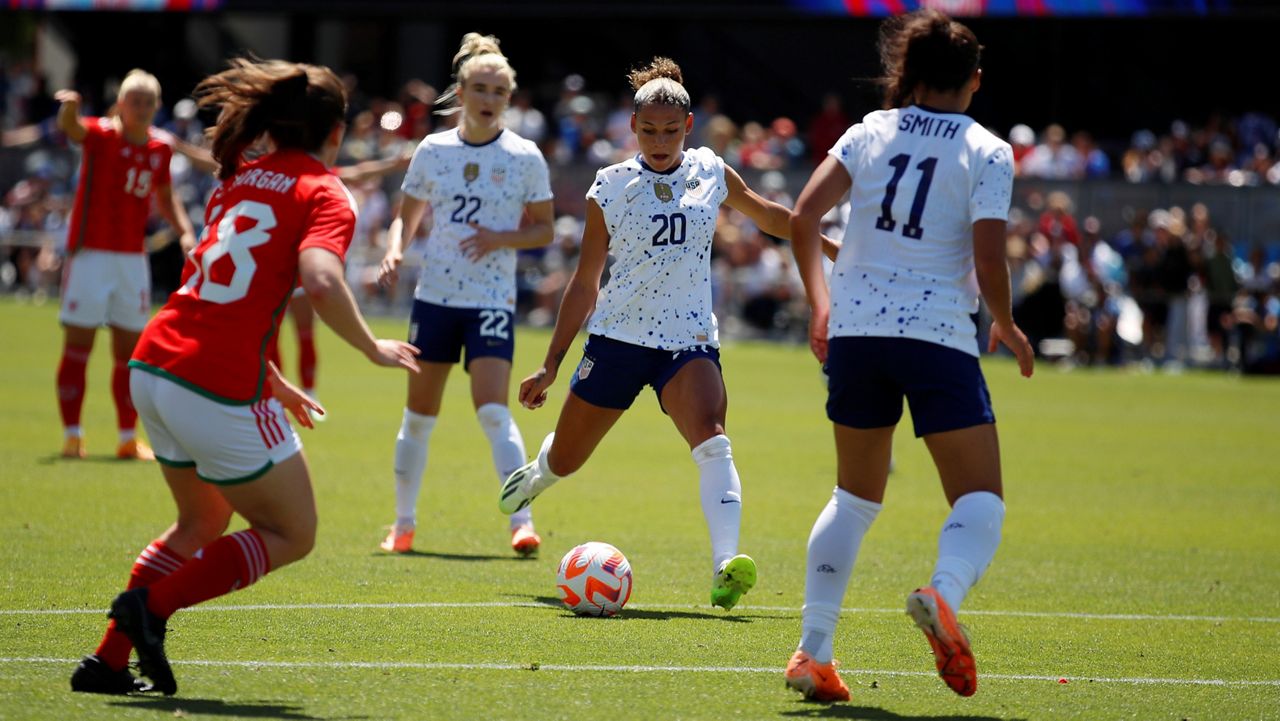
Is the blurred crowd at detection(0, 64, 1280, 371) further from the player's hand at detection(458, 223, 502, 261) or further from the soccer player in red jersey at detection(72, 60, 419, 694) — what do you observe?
the soccer player in red jersey at detection(72, 60, 419, 694)

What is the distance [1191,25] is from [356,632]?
30.5 metres

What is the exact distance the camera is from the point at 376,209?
30.6 m

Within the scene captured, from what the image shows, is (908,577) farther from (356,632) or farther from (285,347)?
(285,347)

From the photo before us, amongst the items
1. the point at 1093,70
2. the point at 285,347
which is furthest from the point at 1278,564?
the point at 1093,70

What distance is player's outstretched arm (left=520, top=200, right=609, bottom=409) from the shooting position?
6902 millimetres

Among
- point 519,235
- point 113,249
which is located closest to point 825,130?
point 113,249

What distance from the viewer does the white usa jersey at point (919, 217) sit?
5238 millimetres

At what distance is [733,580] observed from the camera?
22.1 feet

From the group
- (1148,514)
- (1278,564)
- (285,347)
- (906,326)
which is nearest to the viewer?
(906,326)

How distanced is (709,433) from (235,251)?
253 cm

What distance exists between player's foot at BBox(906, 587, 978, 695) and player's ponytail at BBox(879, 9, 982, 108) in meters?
1.66

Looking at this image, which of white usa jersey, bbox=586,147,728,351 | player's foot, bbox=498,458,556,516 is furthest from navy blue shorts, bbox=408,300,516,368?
white usa jersey, bbox=586,147,728,351

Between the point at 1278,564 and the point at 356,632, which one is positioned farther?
the point at 1278,564

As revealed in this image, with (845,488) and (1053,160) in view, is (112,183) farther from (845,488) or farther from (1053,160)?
(1053,160)
